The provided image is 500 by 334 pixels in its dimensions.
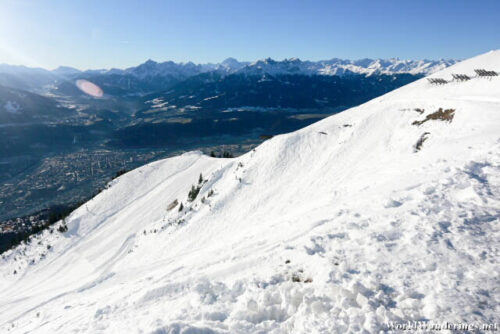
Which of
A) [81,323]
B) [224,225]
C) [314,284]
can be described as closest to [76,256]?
[224,225]

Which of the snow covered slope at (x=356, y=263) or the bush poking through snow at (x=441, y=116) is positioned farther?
the bush poking through snow at (x=441, y=116)

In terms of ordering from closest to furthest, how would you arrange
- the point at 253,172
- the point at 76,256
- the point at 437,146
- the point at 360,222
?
1. the point at 360,222
2. the point at 437,146
3. the point at 253,172
4. the point at 76,256

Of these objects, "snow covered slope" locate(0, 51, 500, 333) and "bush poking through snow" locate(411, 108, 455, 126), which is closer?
"snow covered slope" locate(0, 51, 500, 333)

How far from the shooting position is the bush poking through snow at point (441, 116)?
22427 mm

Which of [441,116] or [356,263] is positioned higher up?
[441,116]

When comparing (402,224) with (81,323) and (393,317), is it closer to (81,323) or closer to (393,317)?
(393,317)

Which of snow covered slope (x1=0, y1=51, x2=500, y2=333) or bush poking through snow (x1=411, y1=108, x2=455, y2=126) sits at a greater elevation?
bush poking through snow (x1=411, y1=108, x2=455, y2=126)

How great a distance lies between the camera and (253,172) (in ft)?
108

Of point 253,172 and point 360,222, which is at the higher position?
point 360,222

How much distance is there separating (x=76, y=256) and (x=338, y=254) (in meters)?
38.2

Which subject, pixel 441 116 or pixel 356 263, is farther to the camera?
pixel 441 116

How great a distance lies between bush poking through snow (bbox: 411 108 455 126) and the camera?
22.4 meters

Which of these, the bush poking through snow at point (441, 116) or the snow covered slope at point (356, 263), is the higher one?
the bush poking through snow at point (441, 116)

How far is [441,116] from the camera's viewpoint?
2389 centimetres
